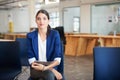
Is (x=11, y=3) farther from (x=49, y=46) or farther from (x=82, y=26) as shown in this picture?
(x=49, y=46)

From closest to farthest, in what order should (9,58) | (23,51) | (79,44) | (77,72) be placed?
(9,58), (23,51), (77,72), (79,44)

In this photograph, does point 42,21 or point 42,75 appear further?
point 42,21

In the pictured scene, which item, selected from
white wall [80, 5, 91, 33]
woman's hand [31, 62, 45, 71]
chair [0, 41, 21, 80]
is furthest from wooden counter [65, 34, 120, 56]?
woman's hand [31, 62, 45, 71]

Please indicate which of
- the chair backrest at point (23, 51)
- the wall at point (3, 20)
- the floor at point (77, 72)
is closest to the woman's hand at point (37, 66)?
the chair backrest at point (23, 51)

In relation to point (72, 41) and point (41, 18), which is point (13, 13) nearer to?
point (72, 41)

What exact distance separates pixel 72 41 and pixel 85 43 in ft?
1.89

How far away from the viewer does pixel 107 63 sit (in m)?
2.29

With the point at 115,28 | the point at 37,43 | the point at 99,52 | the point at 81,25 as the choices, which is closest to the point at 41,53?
the point at 37,43

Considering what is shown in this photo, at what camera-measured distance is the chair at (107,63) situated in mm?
2277

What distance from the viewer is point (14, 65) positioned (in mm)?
2904

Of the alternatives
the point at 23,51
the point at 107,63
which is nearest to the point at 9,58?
the point at 23,51

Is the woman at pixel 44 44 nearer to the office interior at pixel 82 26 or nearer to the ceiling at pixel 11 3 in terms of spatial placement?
the office interior at pixel 82 26

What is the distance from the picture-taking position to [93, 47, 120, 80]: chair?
89.7 inches

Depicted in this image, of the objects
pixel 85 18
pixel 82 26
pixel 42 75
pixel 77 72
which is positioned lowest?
pixel 77 72
